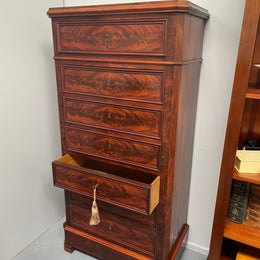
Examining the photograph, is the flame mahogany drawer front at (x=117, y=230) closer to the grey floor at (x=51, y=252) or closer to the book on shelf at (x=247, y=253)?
the grey floor at (x=51, y=252)

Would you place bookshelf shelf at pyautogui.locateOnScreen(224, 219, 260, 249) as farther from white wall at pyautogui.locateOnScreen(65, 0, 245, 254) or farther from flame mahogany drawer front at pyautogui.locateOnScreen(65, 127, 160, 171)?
flame mahogany drawer front at pyautogui.locateOnScreen(65, 127, 160, 171)

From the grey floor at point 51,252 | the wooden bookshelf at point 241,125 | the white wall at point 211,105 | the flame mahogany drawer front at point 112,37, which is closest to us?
the wooden bookshelf at point 241,125

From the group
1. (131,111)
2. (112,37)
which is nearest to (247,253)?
(131,111)

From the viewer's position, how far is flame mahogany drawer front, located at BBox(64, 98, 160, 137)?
1133 millimetres

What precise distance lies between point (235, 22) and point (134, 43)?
52cm

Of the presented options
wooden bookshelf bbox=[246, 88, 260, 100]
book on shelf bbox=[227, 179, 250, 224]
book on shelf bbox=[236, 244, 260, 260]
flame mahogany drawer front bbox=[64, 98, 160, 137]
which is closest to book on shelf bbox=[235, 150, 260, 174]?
book on shelf bbox=[227, 179, 250, 224]

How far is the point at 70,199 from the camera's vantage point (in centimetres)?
152

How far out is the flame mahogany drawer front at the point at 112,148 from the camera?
1175 millimetres

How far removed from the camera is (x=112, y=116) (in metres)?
1.22

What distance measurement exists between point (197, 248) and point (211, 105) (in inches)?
36.3

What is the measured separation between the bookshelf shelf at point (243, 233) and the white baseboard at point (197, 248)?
1.65 ft

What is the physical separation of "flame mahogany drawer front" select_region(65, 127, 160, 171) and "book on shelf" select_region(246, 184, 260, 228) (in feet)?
1.60

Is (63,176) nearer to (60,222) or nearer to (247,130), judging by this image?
(60,222)

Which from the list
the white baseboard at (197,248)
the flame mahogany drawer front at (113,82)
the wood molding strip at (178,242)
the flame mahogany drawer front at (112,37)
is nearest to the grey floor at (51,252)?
the white baseboard at (197,248)
